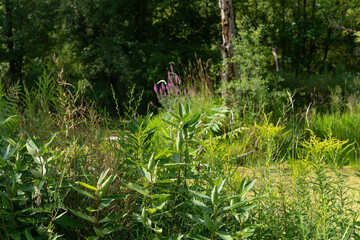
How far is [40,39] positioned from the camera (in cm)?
1270

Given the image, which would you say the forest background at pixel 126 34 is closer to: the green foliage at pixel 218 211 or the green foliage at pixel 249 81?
the green foliage at pixel 249 81

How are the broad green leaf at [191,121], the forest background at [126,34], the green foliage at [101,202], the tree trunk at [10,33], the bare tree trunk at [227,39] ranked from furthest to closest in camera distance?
the tree trunk at [10,33] → the forest background at [126,34] → the bare tree trunk at [227,39] → the broad green leaf at [191,121] → the green foliage at [101,202]

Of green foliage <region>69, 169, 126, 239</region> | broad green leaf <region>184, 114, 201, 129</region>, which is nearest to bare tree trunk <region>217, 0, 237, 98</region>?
broad green leaf <region>184, 114, 201, 129</region>

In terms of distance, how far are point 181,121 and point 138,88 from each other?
9.87 metres

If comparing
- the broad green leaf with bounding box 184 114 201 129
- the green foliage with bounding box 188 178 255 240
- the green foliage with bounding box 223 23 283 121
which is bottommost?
the green foliage with bounding box 223 23 283 121

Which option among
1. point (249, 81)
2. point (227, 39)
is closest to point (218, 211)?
point (249, 81)

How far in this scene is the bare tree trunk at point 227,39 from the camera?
614cm

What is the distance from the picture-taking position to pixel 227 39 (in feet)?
20.5

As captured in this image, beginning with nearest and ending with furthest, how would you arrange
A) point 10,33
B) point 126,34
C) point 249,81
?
1. point 249,81
2. point 126,34
3. point 10,33

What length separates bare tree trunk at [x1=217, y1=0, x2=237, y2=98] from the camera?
6137 mm

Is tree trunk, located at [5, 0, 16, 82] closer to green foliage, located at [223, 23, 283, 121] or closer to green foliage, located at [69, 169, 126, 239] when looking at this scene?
green foliage, located at [223, 23, 283, 121]

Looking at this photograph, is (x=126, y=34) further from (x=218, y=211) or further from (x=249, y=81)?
(x=218, y=211)

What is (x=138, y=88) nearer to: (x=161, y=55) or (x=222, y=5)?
(x=161, y=55)

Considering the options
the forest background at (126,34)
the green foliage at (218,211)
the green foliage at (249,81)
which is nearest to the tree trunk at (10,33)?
the forest background at (126,34)
